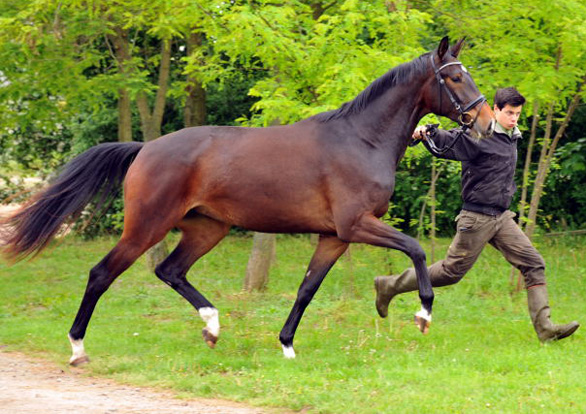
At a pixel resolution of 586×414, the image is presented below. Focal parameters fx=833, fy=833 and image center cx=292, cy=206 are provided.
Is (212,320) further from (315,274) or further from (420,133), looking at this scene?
(420,133)

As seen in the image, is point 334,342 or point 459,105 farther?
point 334,342

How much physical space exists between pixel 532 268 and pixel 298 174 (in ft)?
6.81

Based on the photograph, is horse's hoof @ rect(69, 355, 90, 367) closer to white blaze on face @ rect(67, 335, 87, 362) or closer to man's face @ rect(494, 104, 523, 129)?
white blaze on face @ rect(67, 335, 87, 362)

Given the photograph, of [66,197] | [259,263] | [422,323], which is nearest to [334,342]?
[422,323]

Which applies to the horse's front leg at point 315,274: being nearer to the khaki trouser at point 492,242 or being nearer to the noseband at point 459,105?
the khaki trouser at point 492,242

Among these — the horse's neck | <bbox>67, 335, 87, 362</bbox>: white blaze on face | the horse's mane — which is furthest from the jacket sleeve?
<bbox>67, 335, 87, 362</bbox>: white blaze on face

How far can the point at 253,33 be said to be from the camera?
8164 millimetres

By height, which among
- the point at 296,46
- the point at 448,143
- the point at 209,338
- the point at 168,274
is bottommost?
the point at 209,338

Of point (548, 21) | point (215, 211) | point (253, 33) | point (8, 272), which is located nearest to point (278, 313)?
point (215, 211)

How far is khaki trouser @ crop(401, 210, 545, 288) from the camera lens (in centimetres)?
669

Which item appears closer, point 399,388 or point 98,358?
point 399,388

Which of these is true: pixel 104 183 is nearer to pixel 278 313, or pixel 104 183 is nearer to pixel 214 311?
pixel 214 311

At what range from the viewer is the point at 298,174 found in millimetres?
6586

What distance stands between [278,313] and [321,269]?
6.92ft
